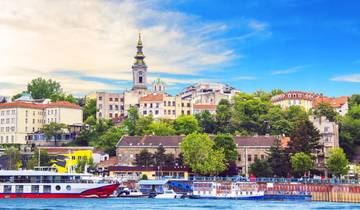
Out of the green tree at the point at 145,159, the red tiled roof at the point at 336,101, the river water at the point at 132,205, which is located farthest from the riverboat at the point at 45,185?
the red tiled roof at the point at 336,101

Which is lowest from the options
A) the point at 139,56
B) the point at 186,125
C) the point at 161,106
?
the point at 186,125

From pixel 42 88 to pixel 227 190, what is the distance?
279 ft

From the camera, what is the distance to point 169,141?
9688cm

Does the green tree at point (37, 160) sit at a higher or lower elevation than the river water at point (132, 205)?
higher

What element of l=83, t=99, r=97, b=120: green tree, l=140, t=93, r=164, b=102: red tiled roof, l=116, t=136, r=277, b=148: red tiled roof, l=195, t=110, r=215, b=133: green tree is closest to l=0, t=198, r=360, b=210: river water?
l=116, t=136, r=277, b=148: red tiled roof

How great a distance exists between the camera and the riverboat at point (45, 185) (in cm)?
7512

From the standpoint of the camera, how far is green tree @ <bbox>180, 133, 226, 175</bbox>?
281 feet

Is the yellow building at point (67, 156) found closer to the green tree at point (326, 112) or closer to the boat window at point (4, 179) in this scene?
the boat window at point (4, 179)

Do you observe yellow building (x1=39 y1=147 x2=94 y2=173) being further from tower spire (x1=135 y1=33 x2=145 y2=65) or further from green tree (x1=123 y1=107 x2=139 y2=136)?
tower spire (x1=135 y1=33 x2=145 y2=65)

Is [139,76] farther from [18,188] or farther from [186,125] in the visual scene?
[18,188]

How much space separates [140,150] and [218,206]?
3257cm

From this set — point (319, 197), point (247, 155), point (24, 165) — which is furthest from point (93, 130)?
point (319, 197)

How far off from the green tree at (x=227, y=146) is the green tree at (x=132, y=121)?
24.6 m

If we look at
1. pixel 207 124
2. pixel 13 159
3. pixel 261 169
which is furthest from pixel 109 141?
pixel 261 169
